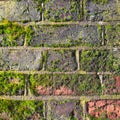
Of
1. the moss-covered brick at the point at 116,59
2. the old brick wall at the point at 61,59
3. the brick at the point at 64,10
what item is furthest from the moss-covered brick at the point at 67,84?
the brick at the point at 64,10

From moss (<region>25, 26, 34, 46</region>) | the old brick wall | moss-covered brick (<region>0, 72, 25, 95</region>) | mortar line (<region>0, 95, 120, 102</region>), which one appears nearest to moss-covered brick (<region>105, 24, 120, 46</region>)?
the old brick wall

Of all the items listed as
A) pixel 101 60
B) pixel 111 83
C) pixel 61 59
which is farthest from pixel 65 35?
pixel 111 83

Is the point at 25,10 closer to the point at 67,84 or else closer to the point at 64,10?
the point at 64,10

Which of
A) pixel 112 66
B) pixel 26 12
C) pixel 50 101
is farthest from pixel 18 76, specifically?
pixel 112 66

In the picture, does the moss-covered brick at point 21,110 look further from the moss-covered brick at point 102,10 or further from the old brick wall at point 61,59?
the moss-covered brick at point 102,10

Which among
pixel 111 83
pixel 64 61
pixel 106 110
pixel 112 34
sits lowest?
pixel 106 110

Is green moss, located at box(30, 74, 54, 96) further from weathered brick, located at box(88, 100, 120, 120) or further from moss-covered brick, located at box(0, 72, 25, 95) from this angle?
weathered brick, located at box(88, 100, 120, 120)

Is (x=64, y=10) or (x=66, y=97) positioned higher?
(x=64, y=10)
